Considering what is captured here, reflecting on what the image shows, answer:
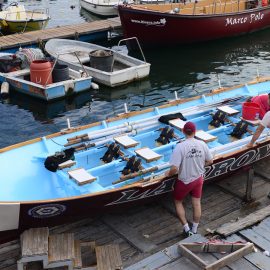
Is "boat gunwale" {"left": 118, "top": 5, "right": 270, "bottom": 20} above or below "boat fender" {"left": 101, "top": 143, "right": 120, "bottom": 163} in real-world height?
above

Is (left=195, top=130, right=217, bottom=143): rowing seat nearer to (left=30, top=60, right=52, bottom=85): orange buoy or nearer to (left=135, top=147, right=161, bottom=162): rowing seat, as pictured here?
(left=135, top=147, right=161, bottom=162): rowing seat

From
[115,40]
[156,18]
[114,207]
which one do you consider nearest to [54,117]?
[114,207]

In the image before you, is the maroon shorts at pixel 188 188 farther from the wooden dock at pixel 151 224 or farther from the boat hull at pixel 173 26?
the boat hull at pixel 173 26

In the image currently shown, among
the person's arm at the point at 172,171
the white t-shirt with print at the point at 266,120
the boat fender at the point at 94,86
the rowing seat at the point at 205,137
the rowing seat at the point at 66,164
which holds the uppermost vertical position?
the white t-shirt with print at the point at 266,120

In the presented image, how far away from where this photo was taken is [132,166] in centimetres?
900

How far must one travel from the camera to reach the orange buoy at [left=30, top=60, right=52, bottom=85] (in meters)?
16.2

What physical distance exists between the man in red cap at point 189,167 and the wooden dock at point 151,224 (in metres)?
0.48

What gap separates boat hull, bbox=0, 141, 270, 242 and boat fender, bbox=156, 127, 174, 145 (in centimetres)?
140

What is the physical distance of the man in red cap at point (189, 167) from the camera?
7844 mm

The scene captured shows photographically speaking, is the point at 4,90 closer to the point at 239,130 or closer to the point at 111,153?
the point at 111,153

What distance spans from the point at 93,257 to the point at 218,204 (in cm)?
297

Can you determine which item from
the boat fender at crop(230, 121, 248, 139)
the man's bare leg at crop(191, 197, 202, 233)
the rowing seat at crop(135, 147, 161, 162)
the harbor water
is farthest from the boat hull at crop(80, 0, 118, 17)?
the man's bare leg at crop(191, 197, 202, 233)

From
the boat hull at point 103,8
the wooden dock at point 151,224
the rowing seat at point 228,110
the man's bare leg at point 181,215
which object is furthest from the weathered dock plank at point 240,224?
the boat hull at point 103,8

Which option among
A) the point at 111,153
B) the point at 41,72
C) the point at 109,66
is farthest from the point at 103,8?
the point at 111,153
